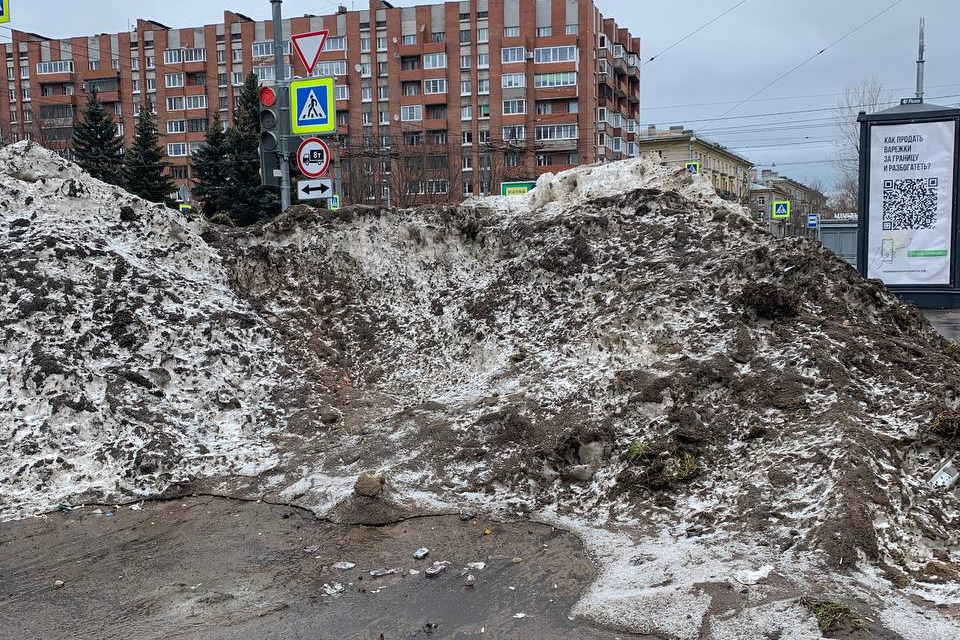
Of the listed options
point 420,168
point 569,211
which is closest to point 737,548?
point 569,211

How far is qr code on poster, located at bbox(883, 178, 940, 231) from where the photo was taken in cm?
1356

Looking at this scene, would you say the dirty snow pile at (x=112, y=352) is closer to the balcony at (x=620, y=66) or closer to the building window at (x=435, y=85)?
the building window at (x=435, y=85)

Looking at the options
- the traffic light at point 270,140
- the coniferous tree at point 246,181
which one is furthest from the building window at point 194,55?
the traffic light at point 270,140

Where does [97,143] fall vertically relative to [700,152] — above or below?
below

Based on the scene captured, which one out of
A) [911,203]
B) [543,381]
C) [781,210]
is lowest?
[543,381]

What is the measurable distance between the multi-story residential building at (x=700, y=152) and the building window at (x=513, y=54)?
1648 cm

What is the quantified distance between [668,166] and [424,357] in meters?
3.69

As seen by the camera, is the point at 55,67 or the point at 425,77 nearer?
the point at 425,77

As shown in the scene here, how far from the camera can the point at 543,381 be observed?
261 inches

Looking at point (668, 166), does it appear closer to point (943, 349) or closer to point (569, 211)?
point (569, 211)

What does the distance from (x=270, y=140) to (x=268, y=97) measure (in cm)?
56

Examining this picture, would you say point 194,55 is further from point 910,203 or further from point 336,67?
point 910,203

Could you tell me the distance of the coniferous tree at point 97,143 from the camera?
33.4m

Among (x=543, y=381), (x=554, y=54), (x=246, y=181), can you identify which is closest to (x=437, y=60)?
(x=554, y=54)
